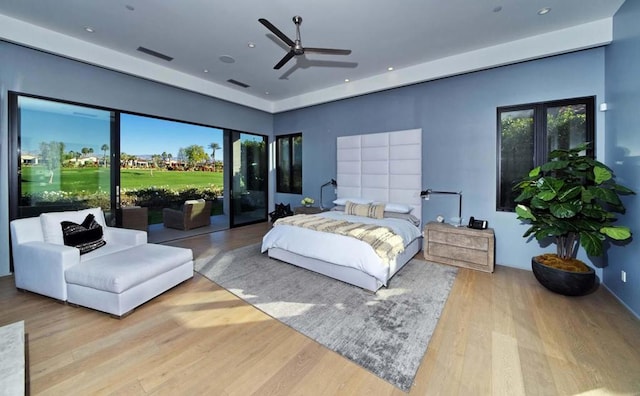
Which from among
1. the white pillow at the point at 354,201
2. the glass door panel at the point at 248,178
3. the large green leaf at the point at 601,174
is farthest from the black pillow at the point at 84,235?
the large green leaf at the point at 601,174

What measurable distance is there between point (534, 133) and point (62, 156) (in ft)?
23.5

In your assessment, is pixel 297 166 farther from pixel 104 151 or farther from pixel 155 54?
pixel 104 151

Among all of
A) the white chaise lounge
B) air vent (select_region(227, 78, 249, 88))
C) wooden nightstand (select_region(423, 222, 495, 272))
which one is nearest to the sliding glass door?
the white chaise lounge

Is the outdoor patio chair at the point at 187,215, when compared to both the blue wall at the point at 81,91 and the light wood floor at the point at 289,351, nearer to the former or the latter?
the blue wall at the point at 81,91

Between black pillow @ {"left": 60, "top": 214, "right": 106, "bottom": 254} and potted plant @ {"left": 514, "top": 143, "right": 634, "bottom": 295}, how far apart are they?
5326mm

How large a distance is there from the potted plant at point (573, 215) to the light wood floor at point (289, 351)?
0.89ft

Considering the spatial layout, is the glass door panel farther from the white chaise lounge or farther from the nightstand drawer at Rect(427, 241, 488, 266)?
the nightstand drawer at Rect(427, 241, 488, 266)

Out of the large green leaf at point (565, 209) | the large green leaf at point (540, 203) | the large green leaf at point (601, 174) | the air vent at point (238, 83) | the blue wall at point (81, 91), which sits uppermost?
the air vent at point (238, 83)

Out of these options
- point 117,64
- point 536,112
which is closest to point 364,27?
point 536,112

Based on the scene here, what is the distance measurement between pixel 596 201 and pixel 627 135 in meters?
0.87

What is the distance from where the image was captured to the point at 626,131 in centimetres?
278

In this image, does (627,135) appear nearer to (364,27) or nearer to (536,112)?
(536,112)

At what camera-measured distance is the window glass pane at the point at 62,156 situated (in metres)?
3.68

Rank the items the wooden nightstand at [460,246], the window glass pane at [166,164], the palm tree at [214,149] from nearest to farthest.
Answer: the wooden nightstand at [460,246]
the window glass pane at [166,164]
the palm tree at [214,149]
